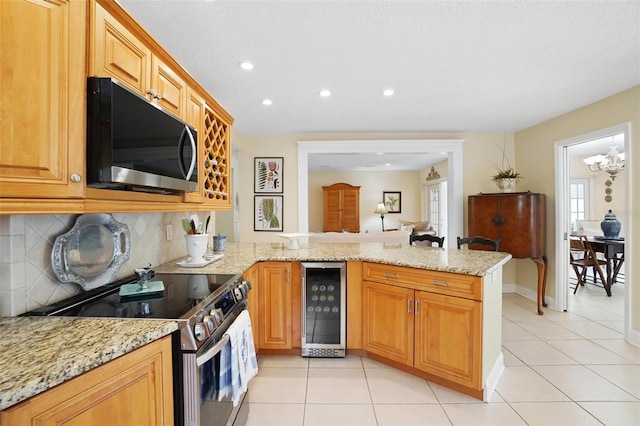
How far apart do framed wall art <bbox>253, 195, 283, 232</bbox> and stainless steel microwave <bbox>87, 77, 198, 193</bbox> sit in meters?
3.04

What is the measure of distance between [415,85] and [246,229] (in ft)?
10.3

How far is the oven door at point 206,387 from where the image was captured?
3.88 feet

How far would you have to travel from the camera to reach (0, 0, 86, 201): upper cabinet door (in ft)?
3.02

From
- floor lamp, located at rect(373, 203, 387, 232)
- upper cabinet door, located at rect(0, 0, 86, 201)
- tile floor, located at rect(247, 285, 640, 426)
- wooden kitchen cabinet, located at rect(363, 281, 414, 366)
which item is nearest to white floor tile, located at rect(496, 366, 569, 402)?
tile floor, located at rect(247, 285, 640, 426)

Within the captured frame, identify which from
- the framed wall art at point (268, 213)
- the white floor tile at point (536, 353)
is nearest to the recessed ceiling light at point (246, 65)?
the framed wall art at point (268, 213)

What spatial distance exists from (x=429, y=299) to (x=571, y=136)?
306 cm

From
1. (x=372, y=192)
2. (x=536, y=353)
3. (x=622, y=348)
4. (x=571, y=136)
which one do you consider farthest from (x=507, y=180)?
(x=372, y=192)

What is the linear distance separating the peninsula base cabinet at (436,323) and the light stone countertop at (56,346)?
1653 mm

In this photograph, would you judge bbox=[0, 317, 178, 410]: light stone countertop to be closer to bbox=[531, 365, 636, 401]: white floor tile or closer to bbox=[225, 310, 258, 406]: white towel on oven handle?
bbox=[225, 310, 258, 406]: white towel on oven handle

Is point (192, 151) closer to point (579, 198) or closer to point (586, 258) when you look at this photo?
point (586, 258)

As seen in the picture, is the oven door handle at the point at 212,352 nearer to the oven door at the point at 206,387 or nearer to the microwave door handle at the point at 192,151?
the oven door at the point at 206,387

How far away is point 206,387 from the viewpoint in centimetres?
127

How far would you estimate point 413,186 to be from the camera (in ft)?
31.1

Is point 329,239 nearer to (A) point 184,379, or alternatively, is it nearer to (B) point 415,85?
(B) point 415,85
